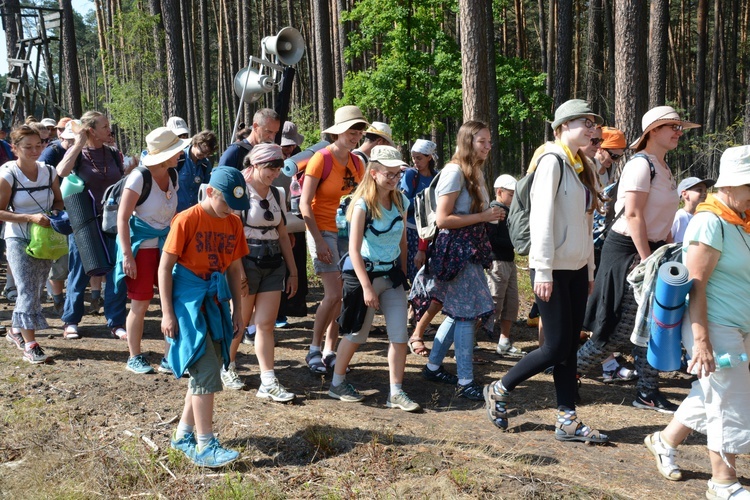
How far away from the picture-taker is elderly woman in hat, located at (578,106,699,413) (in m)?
5.03

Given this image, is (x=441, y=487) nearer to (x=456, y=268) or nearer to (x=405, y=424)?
(x=405, y=424)

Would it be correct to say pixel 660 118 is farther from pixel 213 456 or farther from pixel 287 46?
pixel 287 46

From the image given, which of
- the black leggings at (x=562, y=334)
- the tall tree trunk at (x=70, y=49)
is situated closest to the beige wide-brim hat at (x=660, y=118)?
the black leggings at (x=562, y=334)

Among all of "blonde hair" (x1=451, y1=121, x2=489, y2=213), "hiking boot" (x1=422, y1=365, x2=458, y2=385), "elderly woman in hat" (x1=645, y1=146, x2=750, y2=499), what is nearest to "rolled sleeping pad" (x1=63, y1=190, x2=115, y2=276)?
"hiking boot" (x1=422, y1=365, x2=458, y2=385)

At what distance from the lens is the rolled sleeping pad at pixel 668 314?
364 cm

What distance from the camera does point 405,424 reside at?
16.0 feet

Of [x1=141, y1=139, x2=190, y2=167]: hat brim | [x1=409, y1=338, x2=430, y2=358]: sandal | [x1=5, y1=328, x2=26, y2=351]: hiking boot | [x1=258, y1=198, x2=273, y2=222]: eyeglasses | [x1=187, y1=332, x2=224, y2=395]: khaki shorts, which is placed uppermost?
[x1=141, y1=139, x2=190, y2=167]: hat brim

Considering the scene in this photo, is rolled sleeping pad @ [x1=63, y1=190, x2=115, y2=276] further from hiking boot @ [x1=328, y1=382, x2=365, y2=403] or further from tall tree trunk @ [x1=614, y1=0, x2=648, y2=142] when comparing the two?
tall tree trunk @ [x1=614, y1=0, x2=648, y2=142]

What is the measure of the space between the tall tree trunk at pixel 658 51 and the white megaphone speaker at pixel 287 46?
9162mm

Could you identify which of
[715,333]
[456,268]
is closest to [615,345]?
[456,268]

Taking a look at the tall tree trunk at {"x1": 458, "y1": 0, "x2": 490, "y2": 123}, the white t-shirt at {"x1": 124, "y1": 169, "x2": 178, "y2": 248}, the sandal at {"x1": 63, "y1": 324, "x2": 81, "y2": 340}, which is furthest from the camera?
the tall tree trunk at {"x1": 458, "y1": 0, "x2": 490, "y2": 123}

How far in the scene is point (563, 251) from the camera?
442 centimetres

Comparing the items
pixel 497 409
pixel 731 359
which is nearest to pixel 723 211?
pixel 731 359

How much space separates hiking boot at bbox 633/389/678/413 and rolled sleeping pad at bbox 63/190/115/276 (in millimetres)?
4725
